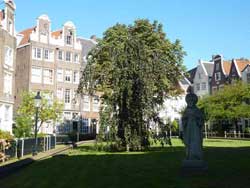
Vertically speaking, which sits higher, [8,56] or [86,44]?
[86,44]

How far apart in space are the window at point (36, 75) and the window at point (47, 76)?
638 mm

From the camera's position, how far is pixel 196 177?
11.8 meters

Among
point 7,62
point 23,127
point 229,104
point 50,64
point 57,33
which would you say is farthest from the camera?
point 57,33

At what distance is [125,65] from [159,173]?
445 inches

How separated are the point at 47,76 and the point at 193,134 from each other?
1594 inches

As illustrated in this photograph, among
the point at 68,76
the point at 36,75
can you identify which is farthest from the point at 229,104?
the point at 36,75

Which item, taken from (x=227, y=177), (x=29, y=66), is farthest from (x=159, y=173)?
(x=29, y=66)

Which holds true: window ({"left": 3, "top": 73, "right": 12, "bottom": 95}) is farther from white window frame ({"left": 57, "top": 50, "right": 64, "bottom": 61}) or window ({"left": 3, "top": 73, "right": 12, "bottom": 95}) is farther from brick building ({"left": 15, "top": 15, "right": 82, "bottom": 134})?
white window frame ({"left": 57, "top": 50, "right": 64, "bottom": 61})

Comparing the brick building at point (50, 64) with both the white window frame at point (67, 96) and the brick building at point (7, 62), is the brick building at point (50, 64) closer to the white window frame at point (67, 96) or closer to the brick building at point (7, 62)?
the white window frame at point (67, 96)

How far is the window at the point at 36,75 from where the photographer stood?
163 feet

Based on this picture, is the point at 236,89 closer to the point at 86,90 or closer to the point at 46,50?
the point at 46,50

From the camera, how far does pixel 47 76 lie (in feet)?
168

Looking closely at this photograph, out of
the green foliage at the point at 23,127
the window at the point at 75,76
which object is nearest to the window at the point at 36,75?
the window at the point at 75,76

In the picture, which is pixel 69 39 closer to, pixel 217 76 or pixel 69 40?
pixel 69 40
